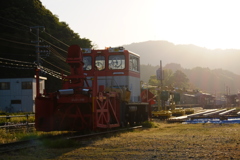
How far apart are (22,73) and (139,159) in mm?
46003

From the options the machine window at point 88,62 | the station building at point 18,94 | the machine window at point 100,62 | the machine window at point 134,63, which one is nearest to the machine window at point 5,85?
the station building at point 18,94

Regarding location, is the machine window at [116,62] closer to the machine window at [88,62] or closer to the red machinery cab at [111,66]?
the red machinery cab at [111,66]

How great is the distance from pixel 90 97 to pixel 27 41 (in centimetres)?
4106

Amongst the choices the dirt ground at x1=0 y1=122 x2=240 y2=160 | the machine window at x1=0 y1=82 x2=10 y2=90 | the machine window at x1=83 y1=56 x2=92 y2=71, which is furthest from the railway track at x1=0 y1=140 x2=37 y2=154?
the machine window at x1=0 y1=82 x2=10 y2=90

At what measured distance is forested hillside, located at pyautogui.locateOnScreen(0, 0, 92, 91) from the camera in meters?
51.6

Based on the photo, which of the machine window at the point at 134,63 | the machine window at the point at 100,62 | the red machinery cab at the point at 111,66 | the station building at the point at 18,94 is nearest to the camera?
the red machinery cab at the point at 111,66

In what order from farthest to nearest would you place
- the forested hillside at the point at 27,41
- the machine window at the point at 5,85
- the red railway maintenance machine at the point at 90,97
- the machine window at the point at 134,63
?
the forested hillside at the point at 27,41
the machine window at the point at 5,85
the machine window at the point at 134,63
the red railway maintenance machine at the point at 90,97

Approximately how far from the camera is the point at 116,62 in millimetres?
18547

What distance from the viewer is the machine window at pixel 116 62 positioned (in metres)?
18.5

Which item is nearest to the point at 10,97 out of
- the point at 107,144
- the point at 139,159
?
the point at 107,144

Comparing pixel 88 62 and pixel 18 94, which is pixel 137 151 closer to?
pixel 88 62

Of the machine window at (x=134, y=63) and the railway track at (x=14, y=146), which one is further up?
the machine window at (x=134, y=63)

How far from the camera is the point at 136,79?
66.6 feet

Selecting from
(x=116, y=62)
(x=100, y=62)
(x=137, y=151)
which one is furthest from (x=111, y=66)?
(x=137, y=151)
